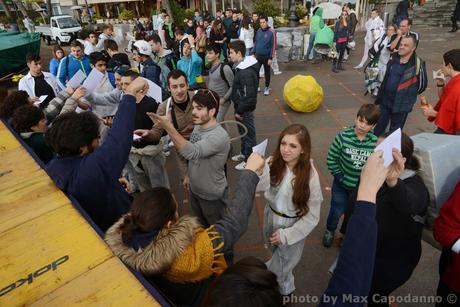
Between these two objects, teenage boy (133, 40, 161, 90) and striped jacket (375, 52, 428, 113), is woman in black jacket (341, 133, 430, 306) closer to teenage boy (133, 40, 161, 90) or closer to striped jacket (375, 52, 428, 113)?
striped jacket (375, 52, 428, 113)

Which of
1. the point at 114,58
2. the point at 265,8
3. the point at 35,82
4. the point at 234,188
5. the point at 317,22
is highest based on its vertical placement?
the point at 265,8

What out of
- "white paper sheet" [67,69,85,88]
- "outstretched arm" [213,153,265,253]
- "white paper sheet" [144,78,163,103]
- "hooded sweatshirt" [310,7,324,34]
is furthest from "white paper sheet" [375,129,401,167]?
"hooded sweatshirt" [310,7,324,34]

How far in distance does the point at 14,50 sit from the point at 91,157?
13605 mm

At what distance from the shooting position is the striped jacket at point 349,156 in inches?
117

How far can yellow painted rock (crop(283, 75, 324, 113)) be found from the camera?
22.4 ft

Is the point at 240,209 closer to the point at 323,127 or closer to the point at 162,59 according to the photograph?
the point at 323,127

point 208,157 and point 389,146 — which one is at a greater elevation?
point 389,146

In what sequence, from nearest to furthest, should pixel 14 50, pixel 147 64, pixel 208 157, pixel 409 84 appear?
1. pixel 208 157
2. pixel 409 84
3. pixel 147 64
4. pixel 14 50

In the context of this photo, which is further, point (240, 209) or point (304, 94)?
point (304, 94)

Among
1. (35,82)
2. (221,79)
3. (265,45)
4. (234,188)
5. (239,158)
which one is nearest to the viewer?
(234,188)

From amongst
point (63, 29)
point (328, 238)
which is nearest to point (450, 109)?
point (328, 238)

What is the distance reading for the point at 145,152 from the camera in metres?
3.76

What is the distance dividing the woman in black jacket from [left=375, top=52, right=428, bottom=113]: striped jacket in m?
3.01

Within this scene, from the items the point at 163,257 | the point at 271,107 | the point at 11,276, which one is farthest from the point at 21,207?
the point at 271,107
